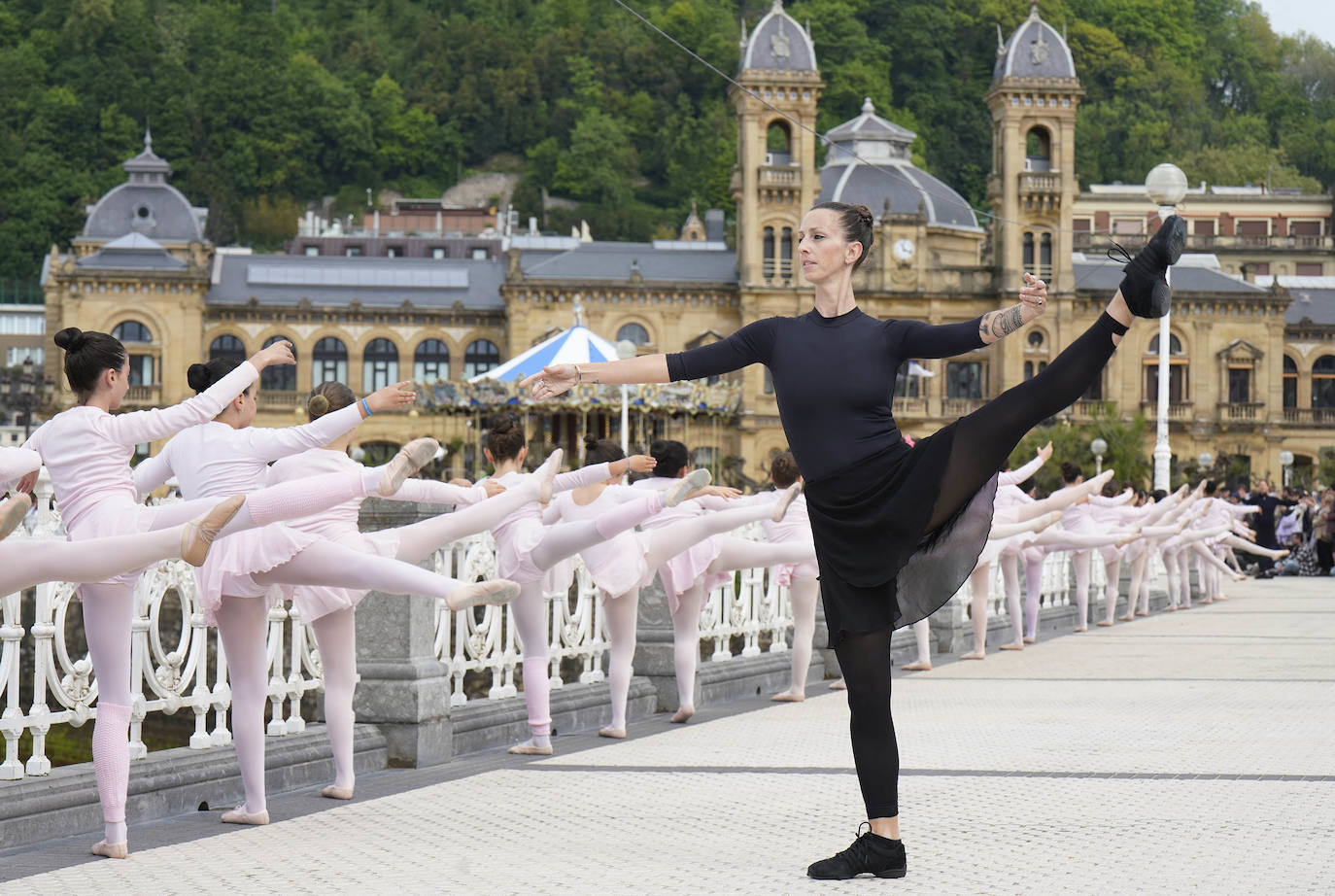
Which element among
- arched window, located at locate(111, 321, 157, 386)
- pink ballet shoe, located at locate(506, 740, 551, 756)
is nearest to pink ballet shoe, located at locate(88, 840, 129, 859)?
pink ballet shoe, located at locate(506, 740, 551, 756)

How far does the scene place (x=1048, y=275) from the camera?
6838 centimetres

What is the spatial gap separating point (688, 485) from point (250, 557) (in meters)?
1.99

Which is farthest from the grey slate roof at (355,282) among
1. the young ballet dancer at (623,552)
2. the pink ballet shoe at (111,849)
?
the pink ballet shoe at (111,849)

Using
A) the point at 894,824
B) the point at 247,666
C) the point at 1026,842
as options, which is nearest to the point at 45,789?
the point at 247,666

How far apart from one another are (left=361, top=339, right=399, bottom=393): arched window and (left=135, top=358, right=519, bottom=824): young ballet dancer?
199 ft

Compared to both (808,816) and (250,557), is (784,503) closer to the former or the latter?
(808,816)

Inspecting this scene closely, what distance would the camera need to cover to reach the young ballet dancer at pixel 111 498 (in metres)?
6.14

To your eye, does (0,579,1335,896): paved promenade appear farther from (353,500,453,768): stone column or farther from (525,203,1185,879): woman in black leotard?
(525,203,1185,879): woman in black leotard

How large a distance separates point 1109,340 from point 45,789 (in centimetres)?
405

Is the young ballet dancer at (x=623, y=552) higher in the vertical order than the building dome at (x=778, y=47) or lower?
lower

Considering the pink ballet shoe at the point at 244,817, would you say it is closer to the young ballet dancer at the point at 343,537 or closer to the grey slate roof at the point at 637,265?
the young ballet dancer at the point at 343,537

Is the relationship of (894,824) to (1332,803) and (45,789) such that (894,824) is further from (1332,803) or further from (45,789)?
(45,789)

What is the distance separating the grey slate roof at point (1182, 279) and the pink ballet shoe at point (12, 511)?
6595cm

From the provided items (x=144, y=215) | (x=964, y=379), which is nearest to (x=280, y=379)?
(x=144, y=215)
